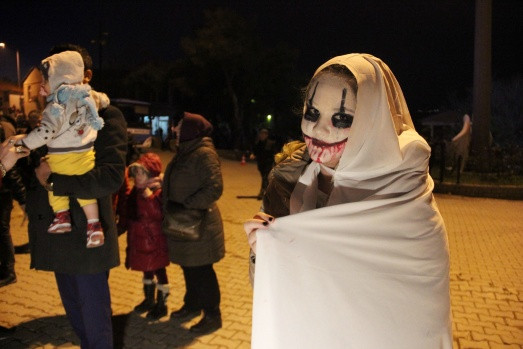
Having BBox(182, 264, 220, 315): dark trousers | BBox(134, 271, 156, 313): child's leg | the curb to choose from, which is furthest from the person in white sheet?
the curb

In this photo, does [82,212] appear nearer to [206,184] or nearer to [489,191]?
[206,184]

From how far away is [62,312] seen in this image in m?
4.82

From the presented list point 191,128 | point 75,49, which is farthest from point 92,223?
point 191,128

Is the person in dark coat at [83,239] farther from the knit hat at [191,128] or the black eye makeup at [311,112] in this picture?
the black eye makeup at [311,112]

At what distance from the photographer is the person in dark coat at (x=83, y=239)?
9.31 ft

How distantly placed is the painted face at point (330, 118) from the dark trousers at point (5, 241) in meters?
4.91

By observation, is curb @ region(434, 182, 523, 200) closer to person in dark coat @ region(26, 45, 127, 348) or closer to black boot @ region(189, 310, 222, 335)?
black boot @ region(189, 310, 222, 335)

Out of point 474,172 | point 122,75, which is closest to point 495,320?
point 474,172

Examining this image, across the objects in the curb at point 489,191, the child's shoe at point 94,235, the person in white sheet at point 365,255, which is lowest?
the curb at point 489,191

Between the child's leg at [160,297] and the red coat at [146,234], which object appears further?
the child's leg at [160,297]

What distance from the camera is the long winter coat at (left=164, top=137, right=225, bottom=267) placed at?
13.9ft

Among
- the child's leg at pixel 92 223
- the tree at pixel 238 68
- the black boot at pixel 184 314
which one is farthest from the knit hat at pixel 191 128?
the tree at pixel 238 68

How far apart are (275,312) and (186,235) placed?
97.2 inches

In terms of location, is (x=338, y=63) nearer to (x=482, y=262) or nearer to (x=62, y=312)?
(x=62, y=312)
